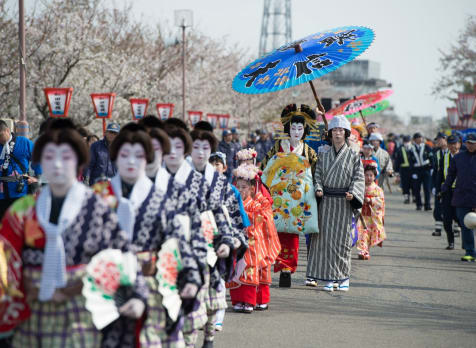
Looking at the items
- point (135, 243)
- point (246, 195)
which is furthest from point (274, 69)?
point (135, 243)

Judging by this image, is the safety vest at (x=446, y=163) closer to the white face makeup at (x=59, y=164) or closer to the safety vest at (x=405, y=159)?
the safety vest at (x=405, y=159)

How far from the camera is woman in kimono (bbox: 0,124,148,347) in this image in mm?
3648

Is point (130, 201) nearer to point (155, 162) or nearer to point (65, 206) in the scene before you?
point (65, 206)

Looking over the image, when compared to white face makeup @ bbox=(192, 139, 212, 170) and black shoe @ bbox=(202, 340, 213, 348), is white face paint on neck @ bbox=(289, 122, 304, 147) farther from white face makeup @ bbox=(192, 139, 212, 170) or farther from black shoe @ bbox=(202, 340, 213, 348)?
black shoe @ bbox=(202, 340, 213, 348)

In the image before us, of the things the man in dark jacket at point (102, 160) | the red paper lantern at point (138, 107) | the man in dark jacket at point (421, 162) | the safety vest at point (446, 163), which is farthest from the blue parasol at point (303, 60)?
the red paper lantern at point (138, 107)

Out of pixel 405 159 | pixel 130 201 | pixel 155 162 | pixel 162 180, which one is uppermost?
pixel 405 159

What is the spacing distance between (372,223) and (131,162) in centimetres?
794

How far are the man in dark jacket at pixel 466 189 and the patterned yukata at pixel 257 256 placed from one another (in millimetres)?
4489

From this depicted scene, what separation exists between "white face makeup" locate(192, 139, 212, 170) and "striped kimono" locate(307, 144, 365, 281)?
9.90 feet

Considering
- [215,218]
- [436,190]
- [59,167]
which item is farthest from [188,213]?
[436,190]

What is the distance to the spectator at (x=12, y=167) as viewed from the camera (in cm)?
941

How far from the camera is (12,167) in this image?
9.46 m

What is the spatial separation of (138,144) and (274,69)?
389 centimetres

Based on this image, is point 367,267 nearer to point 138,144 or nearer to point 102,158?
point 102,158
